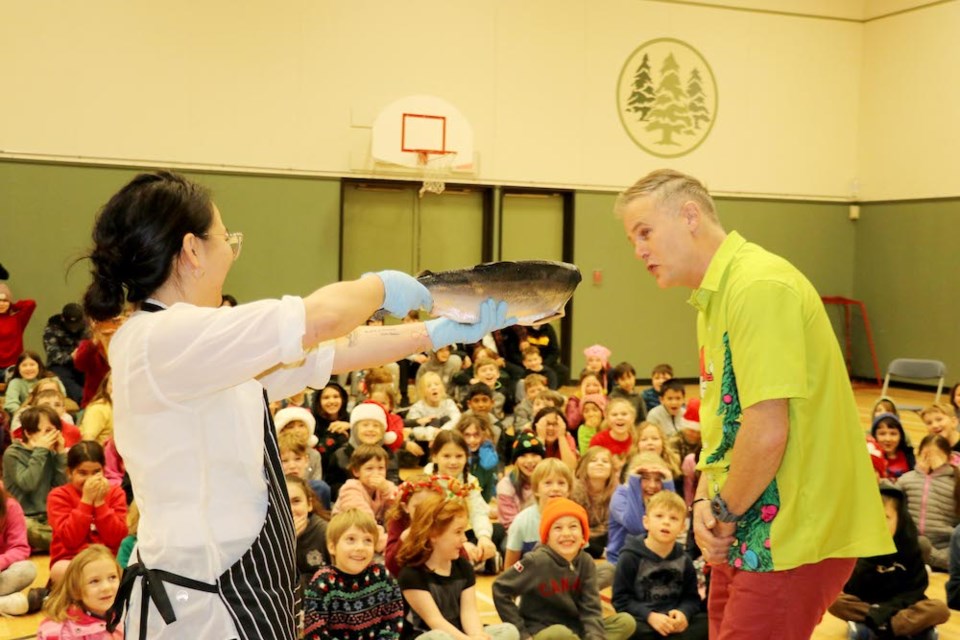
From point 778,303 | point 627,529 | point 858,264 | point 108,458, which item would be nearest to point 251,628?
point 778,303

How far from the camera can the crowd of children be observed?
4883 mm

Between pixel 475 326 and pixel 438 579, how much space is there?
121 inches

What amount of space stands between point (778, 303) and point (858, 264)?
1640 centimetres

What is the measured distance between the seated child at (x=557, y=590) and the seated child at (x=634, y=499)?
1.31 meters

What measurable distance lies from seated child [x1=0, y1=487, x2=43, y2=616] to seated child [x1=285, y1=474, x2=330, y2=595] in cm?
165

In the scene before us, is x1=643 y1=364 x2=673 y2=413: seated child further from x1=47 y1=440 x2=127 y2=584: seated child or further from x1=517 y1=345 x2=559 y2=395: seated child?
x1=47 y1=440 x2=127 y2=584: seated child

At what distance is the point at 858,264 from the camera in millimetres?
17719

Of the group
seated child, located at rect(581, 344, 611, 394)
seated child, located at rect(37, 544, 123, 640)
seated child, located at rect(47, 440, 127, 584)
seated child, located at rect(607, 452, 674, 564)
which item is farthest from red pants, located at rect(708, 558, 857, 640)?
seated child, located at rect(581, 344, 611, 394)

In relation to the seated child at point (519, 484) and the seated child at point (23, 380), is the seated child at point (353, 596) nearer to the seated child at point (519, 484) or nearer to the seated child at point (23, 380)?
the seated child at point (519, 484)

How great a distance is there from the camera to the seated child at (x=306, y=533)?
18.4ft

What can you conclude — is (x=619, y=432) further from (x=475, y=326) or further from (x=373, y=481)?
(x=475, y=326)

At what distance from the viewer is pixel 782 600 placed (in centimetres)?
249

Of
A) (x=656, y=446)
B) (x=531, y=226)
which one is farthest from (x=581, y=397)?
(x=531, y=226)

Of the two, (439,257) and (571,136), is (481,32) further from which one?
(439,257)
